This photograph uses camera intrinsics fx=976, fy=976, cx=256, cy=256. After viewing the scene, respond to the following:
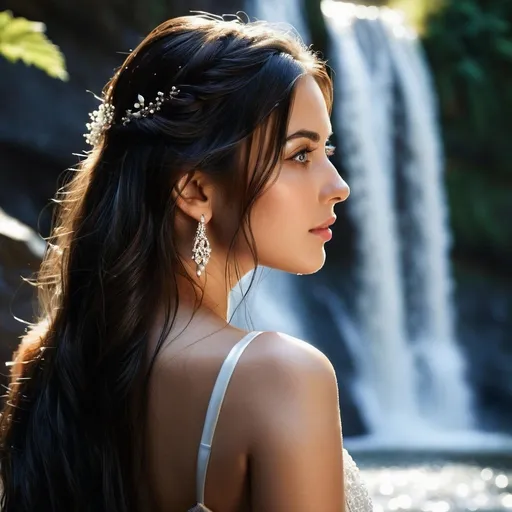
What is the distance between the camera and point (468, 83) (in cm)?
1524

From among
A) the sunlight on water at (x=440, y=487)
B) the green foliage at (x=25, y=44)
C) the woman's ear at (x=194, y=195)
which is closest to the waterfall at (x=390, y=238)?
the sunlight on water at (x=440, y=487)

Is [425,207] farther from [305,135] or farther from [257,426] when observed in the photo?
[257,426]

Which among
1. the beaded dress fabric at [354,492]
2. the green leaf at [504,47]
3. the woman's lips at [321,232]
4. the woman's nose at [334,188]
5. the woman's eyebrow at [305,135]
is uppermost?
the woman's eyebrow at [305,135]

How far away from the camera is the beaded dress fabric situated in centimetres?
185

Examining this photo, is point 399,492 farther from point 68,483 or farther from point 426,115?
point 426,115

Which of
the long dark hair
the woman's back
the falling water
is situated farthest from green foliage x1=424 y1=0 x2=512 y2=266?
the woman's back

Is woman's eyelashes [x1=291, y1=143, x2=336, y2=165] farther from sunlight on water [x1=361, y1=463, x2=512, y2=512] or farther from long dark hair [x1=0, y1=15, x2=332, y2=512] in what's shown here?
sunlight on water [x1=361, y1=463, x2=512, y2=512]

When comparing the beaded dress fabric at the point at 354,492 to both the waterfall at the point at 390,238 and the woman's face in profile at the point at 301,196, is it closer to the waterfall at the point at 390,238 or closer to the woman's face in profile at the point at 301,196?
the woman's face in profile at the point at 301,196

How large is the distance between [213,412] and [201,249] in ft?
1.24

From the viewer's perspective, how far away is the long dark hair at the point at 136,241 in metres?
1.75

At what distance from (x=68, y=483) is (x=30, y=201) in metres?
10.3

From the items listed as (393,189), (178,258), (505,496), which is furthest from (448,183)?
(178,258)

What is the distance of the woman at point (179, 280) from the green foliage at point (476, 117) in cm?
1362

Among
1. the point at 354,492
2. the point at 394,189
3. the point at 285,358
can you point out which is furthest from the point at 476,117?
the point at 285,358
